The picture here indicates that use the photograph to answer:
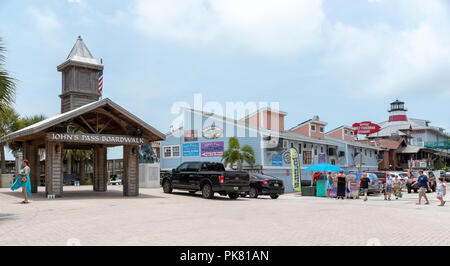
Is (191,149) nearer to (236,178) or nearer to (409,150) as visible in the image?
(236,178)

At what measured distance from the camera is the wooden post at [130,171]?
21.3m

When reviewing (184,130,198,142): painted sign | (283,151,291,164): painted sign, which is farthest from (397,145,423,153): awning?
(184,130,198,142): painted sign

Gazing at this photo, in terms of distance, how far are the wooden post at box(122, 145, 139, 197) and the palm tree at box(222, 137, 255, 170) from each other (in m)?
13.5

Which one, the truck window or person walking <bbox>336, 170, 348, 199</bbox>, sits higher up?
the truck window

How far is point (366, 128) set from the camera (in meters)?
55.3

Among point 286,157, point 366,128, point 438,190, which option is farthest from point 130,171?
point 366,128

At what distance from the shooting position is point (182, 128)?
40812 millimetres

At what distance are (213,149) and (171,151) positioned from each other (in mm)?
5612

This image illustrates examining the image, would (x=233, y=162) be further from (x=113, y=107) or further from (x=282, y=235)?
(x=282, y=235)

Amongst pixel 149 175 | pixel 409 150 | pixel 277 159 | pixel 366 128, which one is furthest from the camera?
pixel 409 150

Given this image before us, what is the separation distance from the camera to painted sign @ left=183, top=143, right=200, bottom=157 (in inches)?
1545

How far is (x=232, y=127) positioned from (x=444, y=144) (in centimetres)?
5986

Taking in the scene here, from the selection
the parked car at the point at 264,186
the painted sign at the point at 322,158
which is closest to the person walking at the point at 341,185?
the parked car at the point at 264,186

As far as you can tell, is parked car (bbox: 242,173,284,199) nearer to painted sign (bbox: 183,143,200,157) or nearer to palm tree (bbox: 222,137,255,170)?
palm tree (bbox: 222,137,255,170)
